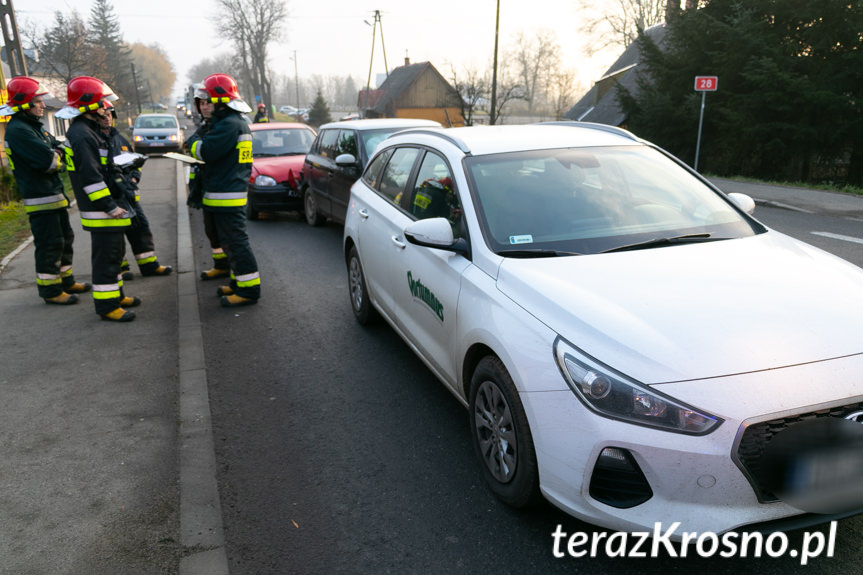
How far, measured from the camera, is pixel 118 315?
6.12 m

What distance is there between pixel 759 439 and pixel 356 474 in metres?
2.02

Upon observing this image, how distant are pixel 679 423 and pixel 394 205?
2.91 metres

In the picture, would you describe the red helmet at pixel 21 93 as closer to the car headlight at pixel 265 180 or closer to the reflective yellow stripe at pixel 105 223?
the reflective yellow stripe at pixel 105 223

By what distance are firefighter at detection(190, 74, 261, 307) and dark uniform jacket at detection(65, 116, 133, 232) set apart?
2.67ft

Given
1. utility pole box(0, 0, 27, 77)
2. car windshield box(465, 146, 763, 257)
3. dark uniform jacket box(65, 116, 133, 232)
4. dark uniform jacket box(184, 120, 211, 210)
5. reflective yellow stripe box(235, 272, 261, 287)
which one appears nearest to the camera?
car windshield box(465, 146, 763, 257)

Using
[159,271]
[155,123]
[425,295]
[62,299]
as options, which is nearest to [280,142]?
[159,271]

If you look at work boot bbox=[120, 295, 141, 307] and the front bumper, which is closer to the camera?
work boot bbox=[120, 295, 141, 307]

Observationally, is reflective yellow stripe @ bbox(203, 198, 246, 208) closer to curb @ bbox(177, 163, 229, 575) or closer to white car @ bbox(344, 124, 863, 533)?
curb @ bbox(177, 163, 229, 575)

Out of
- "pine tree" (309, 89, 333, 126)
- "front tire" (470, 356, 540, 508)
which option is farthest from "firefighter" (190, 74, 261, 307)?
"pine tree" (309, 89, 333, 126)

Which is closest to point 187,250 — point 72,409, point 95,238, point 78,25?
point 95,238

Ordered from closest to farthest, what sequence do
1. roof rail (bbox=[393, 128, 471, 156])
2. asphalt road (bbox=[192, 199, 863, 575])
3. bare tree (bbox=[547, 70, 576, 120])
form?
1. asphalt road (bbox=[192, 199, 863, 575])
2. roof rail (bbox=[393, 128, 471, 156])
3. bare tree (bbox=[547, 70, 576, 120])

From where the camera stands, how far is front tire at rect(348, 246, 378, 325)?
5.60 m

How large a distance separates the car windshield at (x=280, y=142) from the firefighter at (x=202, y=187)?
4.94 metres

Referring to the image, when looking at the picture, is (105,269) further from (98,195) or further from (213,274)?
(213,274)
